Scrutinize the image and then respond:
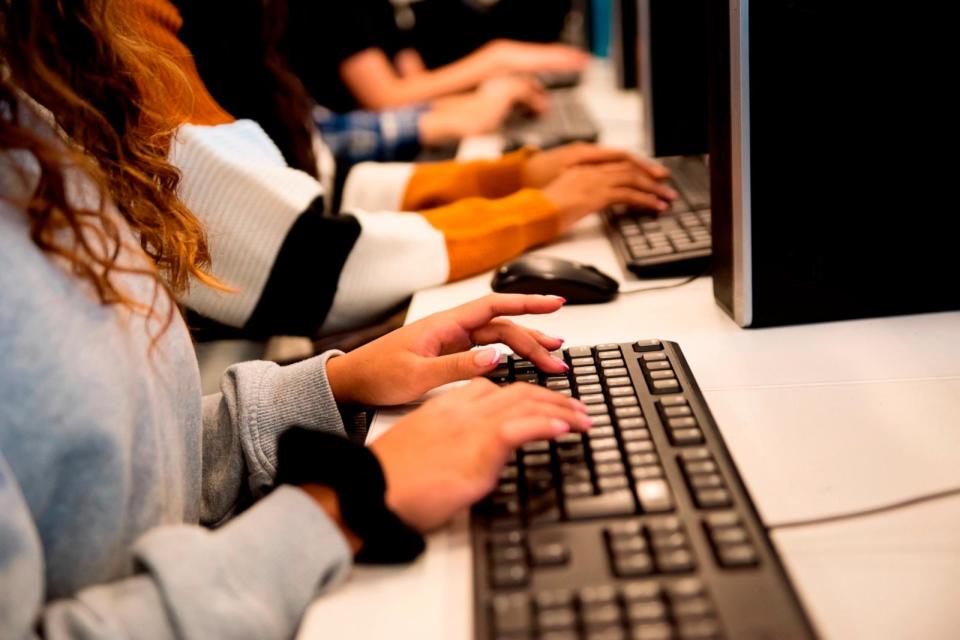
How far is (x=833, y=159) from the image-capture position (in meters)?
0.75

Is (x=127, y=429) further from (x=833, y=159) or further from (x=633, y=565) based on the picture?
(x=833, y=159)

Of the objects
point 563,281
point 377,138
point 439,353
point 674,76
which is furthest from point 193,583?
point 377,138

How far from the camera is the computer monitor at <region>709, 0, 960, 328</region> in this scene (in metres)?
0.73

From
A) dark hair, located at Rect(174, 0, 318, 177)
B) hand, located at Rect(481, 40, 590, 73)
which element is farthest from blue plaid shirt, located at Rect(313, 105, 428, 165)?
hand, located at Rect(481, 40, 590, 73)

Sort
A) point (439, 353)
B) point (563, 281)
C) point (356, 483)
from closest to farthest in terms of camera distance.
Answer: point (356, 483), point (439, 353), point (563, 281)

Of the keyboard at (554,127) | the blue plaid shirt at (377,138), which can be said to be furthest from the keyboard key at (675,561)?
the blue plaid shirt at (377,138)

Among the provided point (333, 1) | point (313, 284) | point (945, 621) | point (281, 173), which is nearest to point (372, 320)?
point (313, 284)

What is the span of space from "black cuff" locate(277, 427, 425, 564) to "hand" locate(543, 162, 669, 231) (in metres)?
0.62

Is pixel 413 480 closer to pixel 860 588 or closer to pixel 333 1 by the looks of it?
pixel 860 588

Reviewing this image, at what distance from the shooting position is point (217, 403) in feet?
2.49

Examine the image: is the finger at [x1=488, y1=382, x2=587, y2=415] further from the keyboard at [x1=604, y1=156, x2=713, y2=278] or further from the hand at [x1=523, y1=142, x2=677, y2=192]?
the hand at [x1=523, y1=142, x2=677, y2=192]

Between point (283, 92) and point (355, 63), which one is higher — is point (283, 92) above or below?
above

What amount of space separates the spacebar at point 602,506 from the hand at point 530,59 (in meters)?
1.76

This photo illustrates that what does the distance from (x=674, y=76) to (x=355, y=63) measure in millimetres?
976
